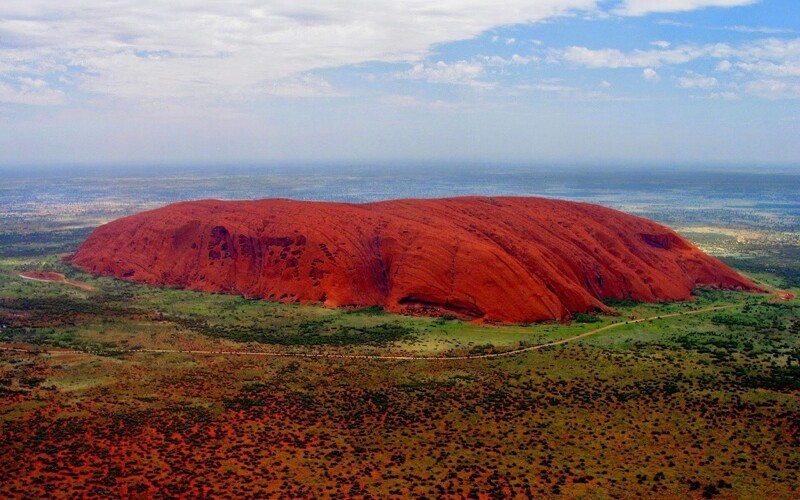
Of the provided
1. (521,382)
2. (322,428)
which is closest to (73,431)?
(322,428)

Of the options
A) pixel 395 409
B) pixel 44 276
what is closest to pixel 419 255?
pixel 395 409

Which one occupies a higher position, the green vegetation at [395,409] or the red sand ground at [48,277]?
the red sand ground at [48,277]

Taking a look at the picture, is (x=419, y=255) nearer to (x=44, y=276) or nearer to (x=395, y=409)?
(x=395, y=409)

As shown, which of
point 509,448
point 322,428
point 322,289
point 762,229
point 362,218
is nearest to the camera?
point 509,448

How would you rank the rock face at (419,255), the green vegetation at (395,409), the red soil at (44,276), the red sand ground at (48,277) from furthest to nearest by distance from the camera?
the red soil at (44,276)
the red sand ground at (48,277)
the rock face at (419,255)
the green vegetation at (395,409)

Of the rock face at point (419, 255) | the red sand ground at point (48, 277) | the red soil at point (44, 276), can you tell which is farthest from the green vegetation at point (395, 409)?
the red soil at point (44, 276)

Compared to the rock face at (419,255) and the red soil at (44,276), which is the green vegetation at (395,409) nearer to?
the rock face at (419,255)

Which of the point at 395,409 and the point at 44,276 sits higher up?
the point at 44,276

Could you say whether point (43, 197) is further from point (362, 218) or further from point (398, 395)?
point (398, 395)
